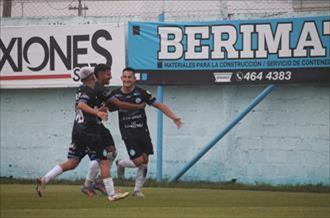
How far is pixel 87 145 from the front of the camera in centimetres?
1362

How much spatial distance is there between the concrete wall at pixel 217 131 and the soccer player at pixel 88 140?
609cm

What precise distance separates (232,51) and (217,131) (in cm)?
169

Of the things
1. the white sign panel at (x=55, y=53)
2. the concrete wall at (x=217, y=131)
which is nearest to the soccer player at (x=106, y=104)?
the concrete wall at (x=217, y=131)

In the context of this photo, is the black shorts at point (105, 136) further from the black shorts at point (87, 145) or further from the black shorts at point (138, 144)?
the black shorts at point (138, 144)

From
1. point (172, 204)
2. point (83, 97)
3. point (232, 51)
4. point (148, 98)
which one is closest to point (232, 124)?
point (232, 51)

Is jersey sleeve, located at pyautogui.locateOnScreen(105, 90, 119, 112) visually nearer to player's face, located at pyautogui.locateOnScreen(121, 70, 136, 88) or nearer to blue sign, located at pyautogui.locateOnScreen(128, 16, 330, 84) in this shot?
player's face, located at pyautogui.locateOnScreen(121, 70, 136, 88)

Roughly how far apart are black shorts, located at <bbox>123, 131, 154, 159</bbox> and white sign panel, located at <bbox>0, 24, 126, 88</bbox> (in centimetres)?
488

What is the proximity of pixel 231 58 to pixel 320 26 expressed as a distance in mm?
1927

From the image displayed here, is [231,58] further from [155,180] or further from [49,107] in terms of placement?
[49,107]

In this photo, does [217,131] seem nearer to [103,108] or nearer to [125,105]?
[125,105]

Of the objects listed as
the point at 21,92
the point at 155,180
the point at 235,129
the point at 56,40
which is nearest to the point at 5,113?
the point at 21,92

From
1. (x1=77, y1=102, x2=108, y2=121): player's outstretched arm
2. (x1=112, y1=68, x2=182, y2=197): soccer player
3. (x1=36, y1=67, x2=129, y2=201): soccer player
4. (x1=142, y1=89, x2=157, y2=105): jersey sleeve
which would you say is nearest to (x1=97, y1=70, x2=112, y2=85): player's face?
(x1=36, y1=67, x2=129, y2=201): soccer player

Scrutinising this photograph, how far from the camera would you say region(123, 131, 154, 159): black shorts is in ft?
49.5

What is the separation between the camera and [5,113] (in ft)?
70.1
